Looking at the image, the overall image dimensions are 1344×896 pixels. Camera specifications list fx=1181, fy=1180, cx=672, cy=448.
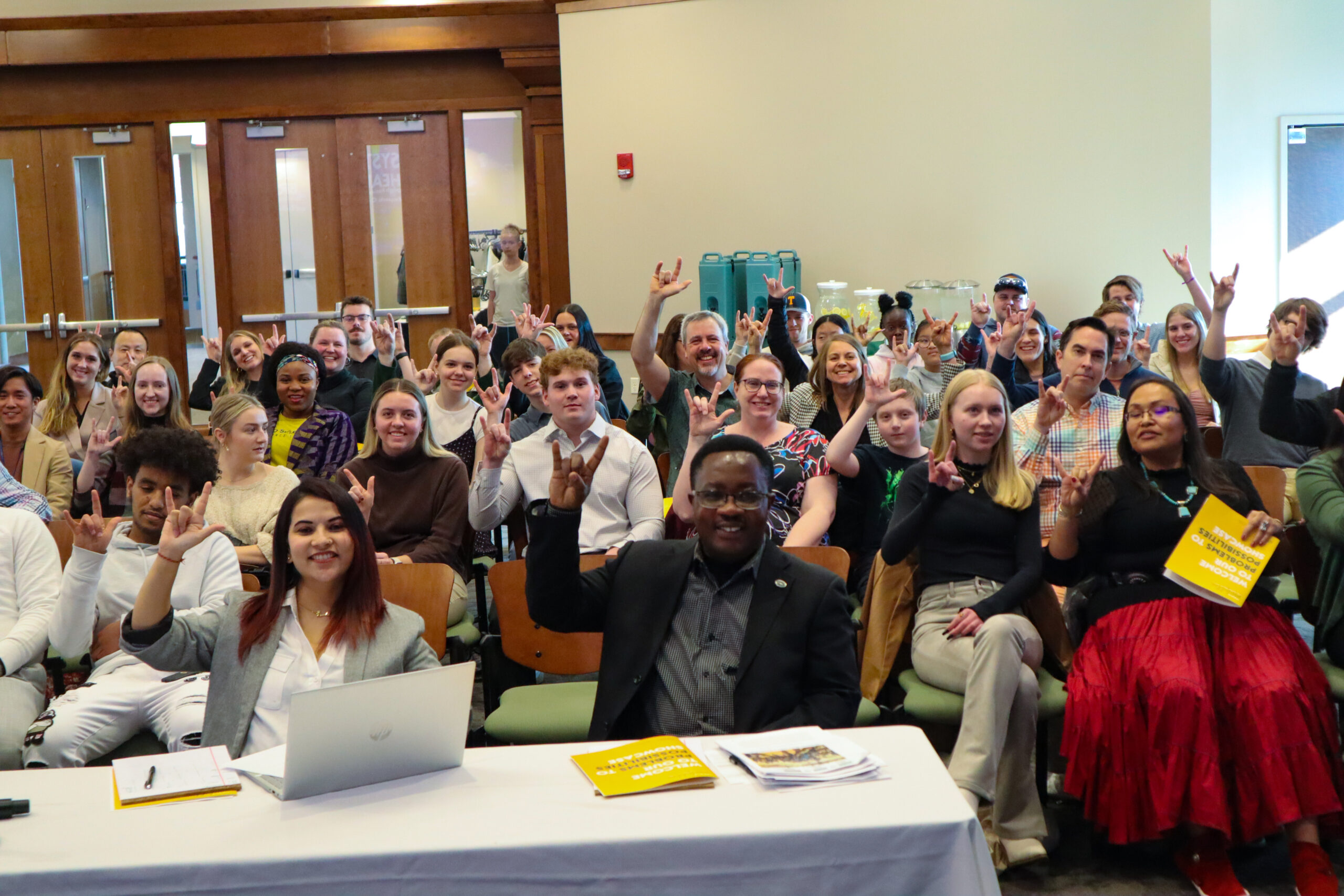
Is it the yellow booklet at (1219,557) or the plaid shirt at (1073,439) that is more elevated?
the plaid shirt at (1073,439)

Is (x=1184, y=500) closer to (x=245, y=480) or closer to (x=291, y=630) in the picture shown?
(x=291, y=630)

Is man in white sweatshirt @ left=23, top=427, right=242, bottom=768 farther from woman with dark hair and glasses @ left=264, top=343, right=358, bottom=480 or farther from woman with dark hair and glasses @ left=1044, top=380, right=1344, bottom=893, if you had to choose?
woman with dark hair and glasses @ left=1044, top=380, right=1344, bottom=893

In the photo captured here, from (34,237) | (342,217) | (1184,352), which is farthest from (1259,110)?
(34,237)

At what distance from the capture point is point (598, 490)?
3805mm

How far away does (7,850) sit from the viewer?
1.71 m

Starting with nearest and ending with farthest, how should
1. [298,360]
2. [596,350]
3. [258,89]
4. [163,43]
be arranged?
[298,360] < [596,350] < [163,43] < [258,89]

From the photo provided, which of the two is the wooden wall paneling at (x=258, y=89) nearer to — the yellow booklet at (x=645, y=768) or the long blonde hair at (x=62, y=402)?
the long blonde hair at (x=62, y=402)

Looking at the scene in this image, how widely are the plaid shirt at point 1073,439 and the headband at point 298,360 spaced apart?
2.74 meters

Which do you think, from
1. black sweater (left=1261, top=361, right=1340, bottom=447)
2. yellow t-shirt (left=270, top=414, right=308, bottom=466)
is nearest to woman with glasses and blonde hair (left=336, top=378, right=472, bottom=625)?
yellow t-shirt (left=270, top=414, right=308, bottom=466)

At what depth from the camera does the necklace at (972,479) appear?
318cm

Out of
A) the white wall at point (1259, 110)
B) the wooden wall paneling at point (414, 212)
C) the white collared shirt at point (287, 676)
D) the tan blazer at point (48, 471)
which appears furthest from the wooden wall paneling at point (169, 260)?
the white wall at point (1259, 110)

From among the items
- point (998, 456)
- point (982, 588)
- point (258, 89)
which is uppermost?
point (258, 89)

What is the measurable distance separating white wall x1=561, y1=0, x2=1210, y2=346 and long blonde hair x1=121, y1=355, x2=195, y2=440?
3.85 meters

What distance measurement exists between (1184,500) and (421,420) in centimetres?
239
